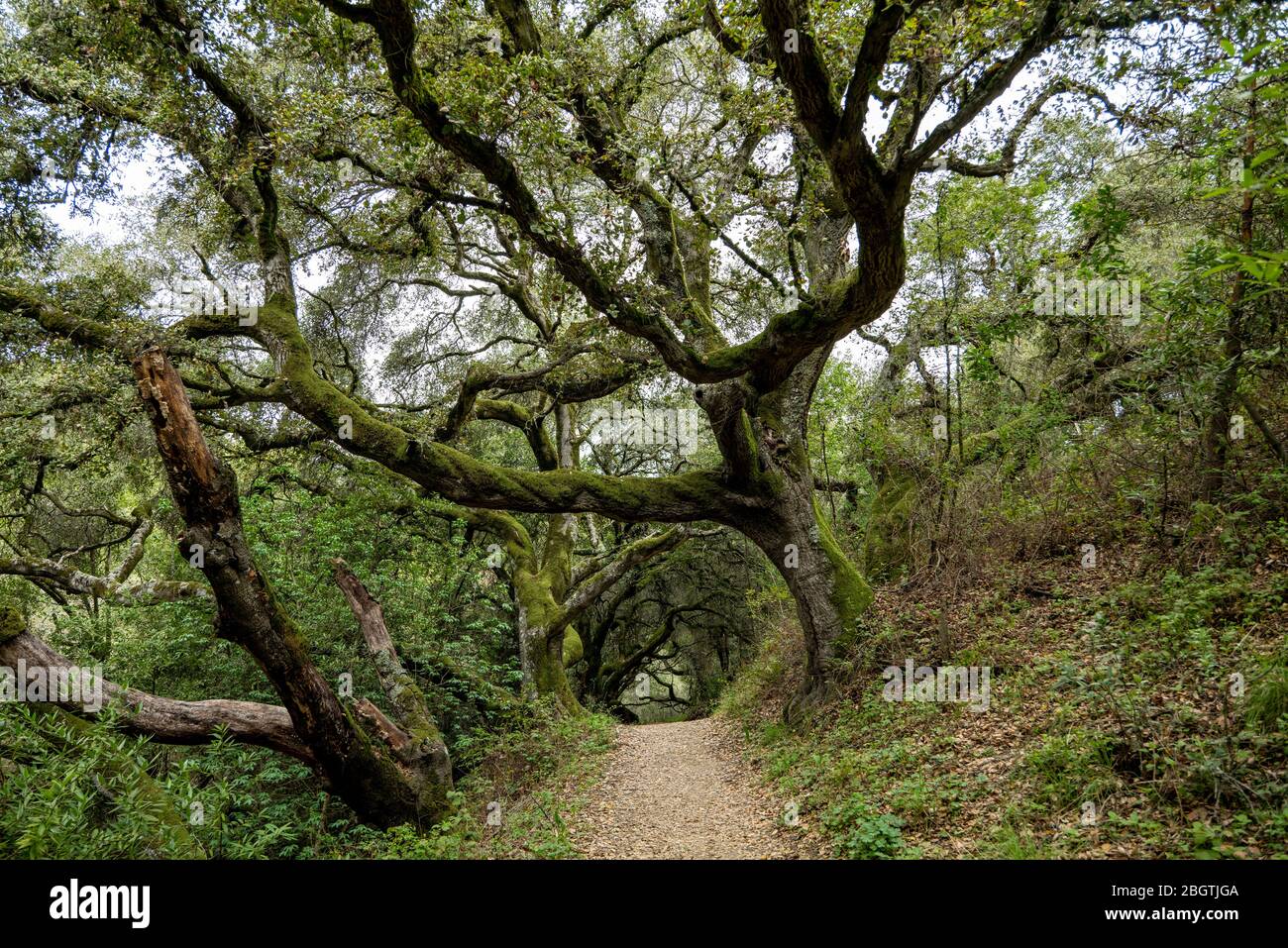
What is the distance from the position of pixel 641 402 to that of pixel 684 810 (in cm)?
749

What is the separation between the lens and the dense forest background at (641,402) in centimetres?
418

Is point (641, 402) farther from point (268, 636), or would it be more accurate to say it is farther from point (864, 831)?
point (864, 831)

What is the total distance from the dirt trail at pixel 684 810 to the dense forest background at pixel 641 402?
1.18 ft

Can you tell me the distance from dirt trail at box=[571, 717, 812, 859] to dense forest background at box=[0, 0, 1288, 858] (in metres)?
0.36

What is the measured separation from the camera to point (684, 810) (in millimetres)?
6531

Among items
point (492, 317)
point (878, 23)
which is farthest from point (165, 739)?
point (492, 317)

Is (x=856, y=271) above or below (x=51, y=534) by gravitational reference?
above

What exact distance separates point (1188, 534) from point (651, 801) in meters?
5.86

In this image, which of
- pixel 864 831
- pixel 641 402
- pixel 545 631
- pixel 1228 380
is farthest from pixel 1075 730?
pixel 641 402

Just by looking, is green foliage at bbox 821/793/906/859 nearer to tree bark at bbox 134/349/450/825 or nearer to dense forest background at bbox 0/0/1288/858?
dense forest background at bbox 0/0/1288/858

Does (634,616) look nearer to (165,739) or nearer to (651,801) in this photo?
(651,801)

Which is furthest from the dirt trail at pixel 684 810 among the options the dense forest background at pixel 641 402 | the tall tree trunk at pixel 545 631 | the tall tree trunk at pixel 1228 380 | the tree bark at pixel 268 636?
the tall tree trunk at pixel 1228 380

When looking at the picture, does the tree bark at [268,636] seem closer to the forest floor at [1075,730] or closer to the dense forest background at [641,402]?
the dense forest background at [641,402]
